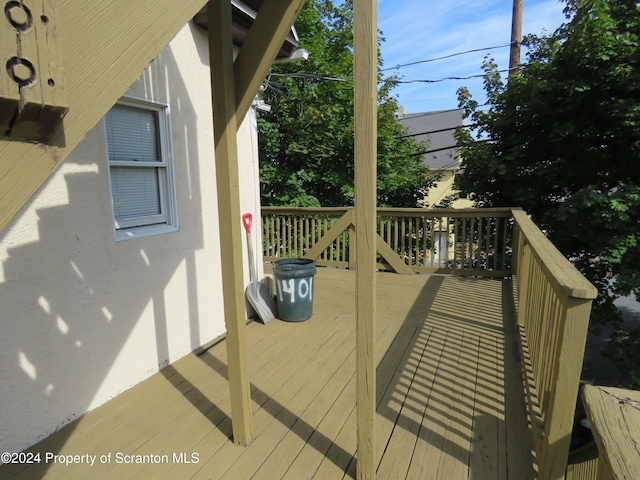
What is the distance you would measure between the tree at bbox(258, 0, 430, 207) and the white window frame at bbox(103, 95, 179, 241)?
19.6ft

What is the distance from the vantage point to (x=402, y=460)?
1898 millimetres

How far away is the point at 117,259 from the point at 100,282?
0.18 m

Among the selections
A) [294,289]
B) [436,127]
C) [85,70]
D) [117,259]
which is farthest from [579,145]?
[436,127]

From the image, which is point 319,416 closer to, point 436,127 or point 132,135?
point 132,135

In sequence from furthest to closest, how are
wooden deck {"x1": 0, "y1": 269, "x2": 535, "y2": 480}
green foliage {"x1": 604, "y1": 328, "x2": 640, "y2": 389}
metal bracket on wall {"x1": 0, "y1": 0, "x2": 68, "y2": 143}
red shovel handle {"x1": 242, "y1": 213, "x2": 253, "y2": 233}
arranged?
green foliage {"x1": 604, "y1": 328, "x2": 640, "y2": 389}
red shovel handle {"x1": 242, "y1": 213, "x2": 253, "y2": 233}
wooden deck {"x1": 0, "y1": 269, "x2": 535, "y2": 480}
metal bracket on wall {"x1": 0, "y1": 0, "x2": 68, "y2": 143}

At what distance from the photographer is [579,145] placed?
5703 mm

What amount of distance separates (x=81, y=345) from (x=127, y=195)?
1.01 meters

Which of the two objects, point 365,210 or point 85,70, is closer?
point 85,70

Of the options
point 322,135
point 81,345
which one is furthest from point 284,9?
point 322,135

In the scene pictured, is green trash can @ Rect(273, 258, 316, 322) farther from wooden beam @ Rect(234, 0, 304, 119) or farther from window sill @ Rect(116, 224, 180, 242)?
wooden beam @ Rect(234, 0, 304, 119)

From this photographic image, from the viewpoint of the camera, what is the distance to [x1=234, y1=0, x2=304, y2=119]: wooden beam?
1.73 metres

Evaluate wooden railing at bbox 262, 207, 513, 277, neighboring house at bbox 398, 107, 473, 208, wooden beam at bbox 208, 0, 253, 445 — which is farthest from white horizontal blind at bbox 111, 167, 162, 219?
neighboring house at bbox 398, 107, 473, 208

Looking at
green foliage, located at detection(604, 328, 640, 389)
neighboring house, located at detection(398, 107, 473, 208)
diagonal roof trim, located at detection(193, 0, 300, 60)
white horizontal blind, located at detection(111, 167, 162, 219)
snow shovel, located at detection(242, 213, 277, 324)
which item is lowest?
green foliage, located at detection(604, 328, 640, 389)

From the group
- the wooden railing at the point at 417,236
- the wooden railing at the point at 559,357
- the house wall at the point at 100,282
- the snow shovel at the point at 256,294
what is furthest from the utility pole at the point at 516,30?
the wooden railing at the point at 559,357
